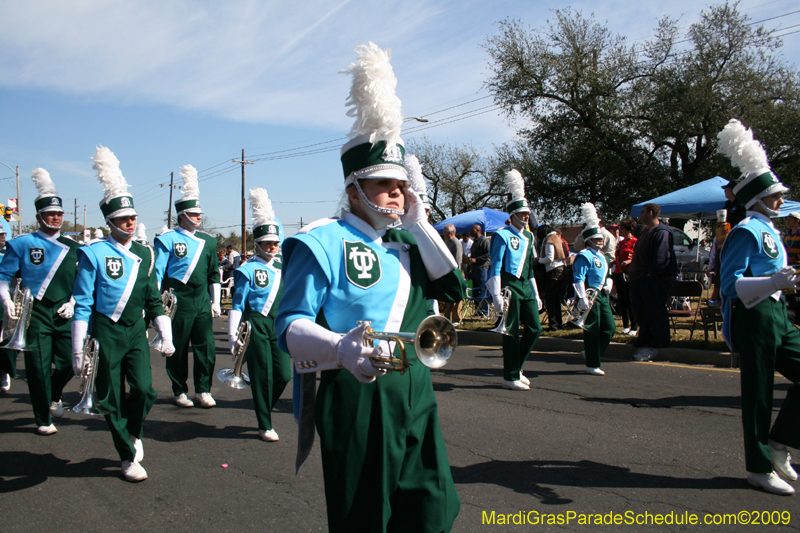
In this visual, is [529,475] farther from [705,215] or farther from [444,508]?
[705,215]

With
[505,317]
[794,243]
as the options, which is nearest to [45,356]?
[505,317]

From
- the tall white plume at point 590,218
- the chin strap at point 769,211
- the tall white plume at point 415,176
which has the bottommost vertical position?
the chin strap at point 769,211

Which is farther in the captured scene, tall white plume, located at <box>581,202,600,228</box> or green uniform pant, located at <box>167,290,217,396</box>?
tall white plume, located at <box>581,202,600,228</box>

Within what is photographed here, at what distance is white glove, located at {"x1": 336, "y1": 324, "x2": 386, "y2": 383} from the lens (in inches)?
78.7

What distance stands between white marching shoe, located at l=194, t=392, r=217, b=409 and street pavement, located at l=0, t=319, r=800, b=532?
0.17 metres

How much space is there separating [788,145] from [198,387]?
23033mm

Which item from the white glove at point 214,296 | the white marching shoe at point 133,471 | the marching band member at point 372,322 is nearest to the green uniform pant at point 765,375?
the marching band member at point 372,322

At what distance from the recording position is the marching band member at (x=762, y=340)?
13.4ft

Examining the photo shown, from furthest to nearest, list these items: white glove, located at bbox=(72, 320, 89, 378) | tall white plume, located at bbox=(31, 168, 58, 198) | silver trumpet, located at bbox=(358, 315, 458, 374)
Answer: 1. tall white plume, located at bbox=(31, 168, 58, 198)
2. white glove, located at bbox=(72, 320, 89, 378)
3. silver trumpet, located at bbox=(358, 315, 458, 374)

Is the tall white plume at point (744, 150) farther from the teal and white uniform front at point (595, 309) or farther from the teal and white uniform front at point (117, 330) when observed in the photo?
the teal and white uniform front at point (117, 330)

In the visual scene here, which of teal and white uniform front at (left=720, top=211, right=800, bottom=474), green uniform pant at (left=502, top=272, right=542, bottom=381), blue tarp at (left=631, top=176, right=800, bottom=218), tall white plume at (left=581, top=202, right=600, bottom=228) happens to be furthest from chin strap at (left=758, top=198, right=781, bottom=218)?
blue tarp at (left=631, top=176, right=800, bottom=218)

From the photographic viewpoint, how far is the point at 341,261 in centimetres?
236

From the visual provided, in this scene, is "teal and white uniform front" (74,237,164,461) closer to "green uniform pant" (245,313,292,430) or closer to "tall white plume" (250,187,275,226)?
"green uniform pant" (245,313,292,430)

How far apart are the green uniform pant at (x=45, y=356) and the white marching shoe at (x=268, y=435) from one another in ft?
7.06
